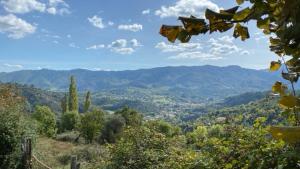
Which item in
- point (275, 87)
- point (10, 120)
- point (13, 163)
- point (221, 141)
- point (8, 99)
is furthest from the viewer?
point (8, 99)

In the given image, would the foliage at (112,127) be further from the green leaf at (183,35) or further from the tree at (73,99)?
the green leaf at (183,35)

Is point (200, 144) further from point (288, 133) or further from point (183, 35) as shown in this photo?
point (288, 133)

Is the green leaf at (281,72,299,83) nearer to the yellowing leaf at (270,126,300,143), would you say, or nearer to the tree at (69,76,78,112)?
the yellowing leaf at (270,126,300,143)

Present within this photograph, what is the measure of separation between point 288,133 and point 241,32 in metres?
0.52

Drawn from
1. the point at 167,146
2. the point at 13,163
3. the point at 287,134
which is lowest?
the point at 13,163

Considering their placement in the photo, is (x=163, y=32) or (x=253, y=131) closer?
(x=163, y=32)

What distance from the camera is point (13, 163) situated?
1482cm

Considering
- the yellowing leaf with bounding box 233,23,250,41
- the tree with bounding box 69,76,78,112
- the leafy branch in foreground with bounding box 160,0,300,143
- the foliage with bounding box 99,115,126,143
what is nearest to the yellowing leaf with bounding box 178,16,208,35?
the leafy branch in foreground with bounding box 160,0,300,143

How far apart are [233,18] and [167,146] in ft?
33.1

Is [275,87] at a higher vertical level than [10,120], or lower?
higher

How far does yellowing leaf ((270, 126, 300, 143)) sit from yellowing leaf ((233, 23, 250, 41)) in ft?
1.56

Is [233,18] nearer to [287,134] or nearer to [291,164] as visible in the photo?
[287,134]

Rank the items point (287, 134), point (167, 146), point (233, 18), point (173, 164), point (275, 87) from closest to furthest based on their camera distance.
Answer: point (287, 134) → point (233, 18) → point (275, 87) → point (173, 164) → point (167, 146)

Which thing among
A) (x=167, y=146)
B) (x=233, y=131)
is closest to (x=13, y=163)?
(x=167, y=146)
